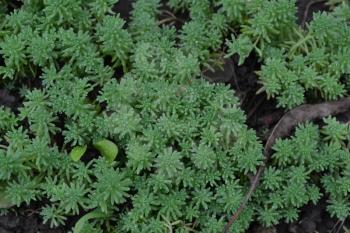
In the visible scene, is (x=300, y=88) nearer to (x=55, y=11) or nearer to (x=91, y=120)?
(x=91, y=120)

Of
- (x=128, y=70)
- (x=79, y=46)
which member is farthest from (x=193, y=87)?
(x=79, y=46)

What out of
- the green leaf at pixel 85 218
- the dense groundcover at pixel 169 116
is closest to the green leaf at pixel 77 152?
the dense groundcover at pixel 169 116

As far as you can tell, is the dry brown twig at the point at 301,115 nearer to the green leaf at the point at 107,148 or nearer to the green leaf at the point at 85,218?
the green leaf at the point at 107,148

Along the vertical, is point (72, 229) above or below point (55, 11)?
below

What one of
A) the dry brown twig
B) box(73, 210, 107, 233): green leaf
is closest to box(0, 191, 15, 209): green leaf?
box(73, 210, 107, 233): green leaf

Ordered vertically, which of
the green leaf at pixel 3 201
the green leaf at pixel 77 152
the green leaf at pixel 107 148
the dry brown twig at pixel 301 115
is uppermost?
the dry brown twig at pixel 301 115

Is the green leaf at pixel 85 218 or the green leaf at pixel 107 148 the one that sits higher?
the green leaf at pixel 107 148

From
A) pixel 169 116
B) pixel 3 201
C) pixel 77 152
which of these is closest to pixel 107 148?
pixel 77 152

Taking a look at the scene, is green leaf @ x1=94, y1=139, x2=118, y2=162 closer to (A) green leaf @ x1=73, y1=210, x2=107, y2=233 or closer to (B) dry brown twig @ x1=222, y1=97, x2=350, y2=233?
(A) green leaf @ x1=73, y1=210, x2=107, y2=233
